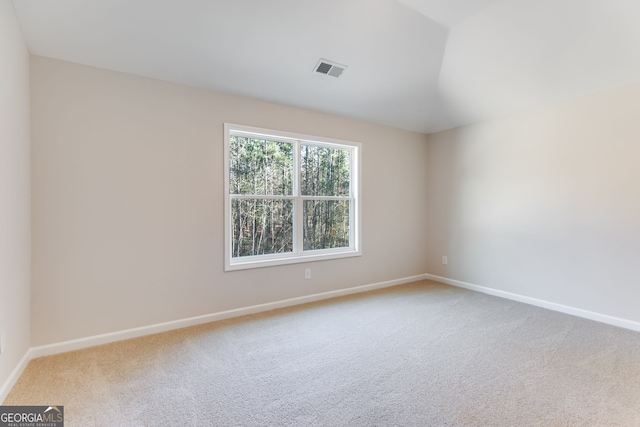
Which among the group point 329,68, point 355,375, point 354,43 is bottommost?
point 355,375

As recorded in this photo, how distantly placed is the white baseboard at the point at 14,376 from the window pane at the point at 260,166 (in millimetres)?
2148

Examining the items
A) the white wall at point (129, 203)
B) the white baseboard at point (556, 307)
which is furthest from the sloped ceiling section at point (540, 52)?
the white baseboard at point (556, 307)

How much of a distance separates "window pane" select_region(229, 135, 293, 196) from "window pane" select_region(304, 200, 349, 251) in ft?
1.46

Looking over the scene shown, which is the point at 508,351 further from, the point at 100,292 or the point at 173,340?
the point at 100,292

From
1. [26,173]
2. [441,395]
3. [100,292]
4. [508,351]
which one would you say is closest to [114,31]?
[26,173]

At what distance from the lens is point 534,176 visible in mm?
3701

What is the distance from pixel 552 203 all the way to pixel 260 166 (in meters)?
3.52

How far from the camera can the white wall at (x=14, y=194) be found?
1.85 metres

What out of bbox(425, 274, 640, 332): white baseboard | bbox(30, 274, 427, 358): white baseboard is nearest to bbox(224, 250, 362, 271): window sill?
bbox(30, 274, 427, 358): white baseboard

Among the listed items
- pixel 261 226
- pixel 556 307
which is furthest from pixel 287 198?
pixel 556 307

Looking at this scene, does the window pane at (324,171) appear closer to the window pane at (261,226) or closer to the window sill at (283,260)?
the window pane at (261,226)

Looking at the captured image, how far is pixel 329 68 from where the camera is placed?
10.3 ft

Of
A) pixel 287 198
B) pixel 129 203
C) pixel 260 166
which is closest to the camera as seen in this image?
pixel 129 203

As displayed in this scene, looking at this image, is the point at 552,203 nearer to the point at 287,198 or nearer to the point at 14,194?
the point at 287,198
